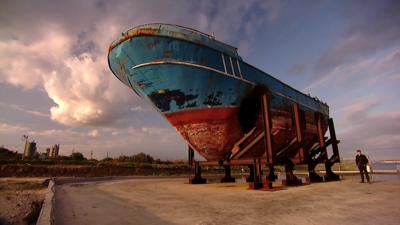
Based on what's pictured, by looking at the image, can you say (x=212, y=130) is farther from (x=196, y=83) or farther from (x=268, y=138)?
(x=268, y=138)

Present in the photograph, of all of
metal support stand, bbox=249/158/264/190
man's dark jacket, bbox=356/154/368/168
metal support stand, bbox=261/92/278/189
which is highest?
metal support stand, bbox=261/92/278/189

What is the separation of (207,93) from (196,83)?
0.66 m

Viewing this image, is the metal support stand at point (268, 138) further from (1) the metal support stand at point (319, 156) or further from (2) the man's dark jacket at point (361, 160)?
(2) the man's dark jacket at point (361, 160)

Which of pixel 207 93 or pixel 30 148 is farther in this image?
pixel 30 148

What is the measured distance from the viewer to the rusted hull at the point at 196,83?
10625 mm

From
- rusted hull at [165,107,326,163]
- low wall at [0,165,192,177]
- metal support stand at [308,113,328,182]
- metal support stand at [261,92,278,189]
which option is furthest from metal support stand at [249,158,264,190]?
low wall at [0,165,192,177]

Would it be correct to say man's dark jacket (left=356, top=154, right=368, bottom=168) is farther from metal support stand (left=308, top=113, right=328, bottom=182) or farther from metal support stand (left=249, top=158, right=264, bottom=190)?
→ metal support stand (left=249, top=158, right=264, bottom=190)

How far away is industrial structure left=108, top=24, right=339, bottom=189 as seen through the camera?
414 inches

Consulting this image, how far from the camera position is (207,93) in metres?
11.1

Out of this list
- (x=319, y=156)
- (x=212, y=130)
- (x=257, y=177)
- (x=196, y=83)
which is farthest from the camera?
(x=319, y=156)

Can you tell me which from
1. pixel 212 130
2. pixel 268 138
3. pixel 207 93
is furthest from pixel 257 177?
pixel 207 93

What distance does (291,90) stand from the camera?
15.6 metres

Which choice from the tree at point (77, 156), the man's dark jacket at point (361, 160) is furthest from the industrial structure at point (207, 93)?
the tree at point (77, 156)

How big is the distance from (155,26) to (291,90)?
30.5 ft
